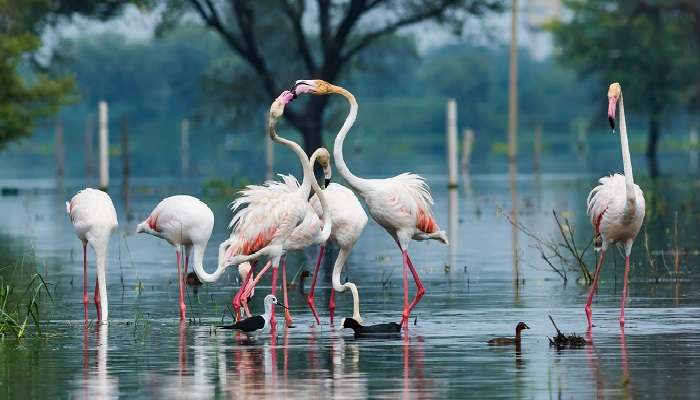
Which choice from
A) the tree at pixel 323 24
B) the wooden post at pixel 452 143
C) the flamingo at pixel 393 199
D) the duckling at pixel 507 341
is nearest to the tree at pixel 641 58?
the tree at pixel 323 24

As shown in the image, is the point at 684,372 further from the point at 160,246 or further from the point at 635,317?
the point at 160,246

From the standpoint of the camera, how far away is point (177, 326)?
15578mm

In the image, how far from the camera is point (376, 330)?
14.8 metres

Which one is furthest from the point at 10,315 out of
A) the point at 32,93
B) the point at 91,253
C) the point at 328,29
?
the point at 328,29

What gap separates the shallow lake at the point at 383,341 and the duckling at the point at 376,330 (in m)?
0.16

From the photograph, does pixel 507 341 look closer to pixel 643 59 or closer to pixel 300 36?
pixel 300 36

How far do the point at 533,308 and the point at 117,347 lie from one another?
4576 millimetres

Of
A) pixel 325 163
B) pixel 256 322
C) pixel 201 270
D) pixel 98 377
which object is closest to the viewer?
pixel 98 377

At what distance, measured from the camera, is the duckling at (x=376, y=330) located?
48.1ft

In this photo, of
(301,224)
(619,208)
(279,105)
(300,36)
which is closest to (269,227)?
(301,224)

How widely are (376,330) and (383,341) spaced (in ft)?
1.21

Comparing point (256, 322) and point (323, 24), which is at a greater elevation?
point (323, 24)

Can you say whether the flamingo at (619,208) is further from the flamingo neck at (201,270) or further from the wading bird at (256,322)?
the flamingo neck at (201,270)

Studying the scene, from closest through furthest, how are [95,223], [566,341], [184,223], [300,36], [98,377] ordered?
[98,377] → [566,341] → [184,223] → [95,223] → [300,36]
